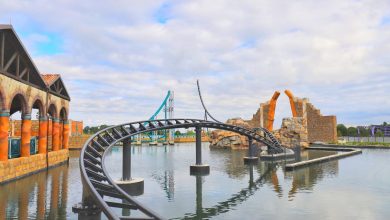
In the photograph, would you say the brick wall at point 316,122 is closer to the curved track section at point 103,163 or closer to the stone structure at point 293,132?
the stone structure at point 293,132

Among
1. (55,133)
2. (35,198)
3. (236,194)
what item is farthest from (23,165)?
(236,194)

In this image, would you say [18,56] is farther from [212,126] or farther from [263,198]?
[263,198]

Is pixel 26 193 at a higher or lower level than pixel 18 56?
lower

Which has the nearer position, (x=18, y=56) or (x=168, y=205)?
(x=168, y=205)

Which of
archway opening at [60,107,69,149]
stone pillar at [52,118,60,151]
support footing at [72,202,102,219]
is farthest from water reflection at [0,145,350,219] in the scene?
archway opening at [60,107,69,149]

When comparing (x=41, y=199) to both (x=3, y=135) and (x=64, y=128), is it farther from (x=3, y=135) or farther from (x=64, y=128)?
(x=64, y=128)

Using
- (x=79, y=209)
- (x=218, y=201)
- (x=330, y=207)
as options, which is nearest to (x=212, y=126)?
(x=218, y=201)

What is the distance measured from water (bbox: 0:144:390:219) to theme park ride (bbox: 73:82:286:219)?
172 centimetres

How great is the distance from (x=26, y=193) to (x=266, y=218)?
15.1 meters

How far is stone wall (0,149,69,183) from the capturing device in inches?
923

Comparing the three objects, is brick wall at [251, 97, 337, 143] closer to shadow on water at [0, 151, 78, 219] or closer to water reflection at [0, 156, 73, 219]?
shadow on water at [0, 151, 78, 219]

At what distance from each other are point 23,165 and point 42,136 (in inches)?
221

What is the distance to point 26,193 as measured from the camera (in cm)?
2078

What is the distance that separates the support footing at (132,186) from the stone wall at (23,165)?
8.40 meters
